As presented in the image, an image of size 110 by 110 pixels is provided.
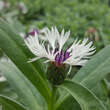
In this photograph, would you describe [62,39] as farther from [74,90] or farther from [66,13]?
[66,13]

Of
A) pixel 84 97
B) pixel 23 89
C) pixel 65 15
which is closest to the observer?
pixel 84 97

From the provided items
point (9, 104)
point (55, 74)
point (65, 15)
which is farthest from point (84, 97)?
point (65, 15)

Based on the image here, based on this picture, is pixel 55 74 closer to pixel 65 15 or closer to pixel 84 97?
pixel 84 97

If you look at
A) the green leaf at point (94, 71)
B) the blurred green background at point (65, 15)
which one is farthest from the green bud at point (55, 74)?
the blurred green background at point (65, 15)

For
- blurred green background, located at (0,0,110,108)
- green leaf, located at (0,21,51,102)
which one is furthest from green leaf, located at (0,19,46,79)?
blurred green background, located at (0,0,110,108)

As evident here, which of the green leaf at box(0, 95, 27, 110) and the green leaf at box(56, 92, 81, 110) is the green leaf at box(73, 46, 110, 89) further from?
the green leaf at box(0, 95, 27, 110)

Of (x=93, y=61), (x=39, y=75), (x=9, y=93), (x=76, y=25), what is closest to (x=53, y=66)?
(x=39, y=75)
